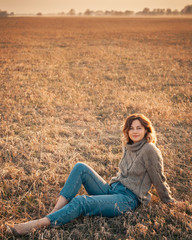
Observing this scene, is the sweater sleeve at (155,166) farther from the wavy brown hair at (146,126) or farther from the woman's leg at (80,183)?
the woman's leg at (80,183)

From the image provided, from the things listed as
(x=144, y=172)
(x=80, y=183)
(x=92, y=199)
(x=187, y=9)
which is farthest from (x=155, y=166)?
(x=187, y=9)

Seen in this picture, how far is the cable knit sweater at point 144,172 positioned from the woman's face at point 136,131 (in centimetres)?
6

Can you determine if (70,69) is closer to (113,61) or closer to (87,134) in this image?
(113,61)

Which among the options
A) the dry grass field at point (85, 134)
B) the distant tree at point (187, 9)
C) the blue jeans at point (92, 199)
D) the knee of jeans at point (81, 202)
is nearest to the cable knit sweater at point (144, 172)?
the blue jeans at point (92, 199)

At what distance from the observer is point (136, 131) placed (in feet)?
9.27

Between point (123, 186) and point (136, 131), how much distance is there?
0.71 m

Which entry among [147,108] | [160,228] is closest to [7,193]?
[160,228]

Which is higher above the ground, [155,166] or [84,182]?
[155,166]

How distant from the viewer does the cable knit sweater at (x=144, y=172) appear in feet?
8.70

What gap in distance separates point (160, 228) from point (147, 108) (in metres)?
4.04

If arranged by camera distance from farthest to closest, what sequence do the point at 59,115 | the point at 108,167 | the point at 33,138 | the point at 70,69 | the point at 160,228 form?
the point at 70,69 < the point at 59,115 < the point at 33,138 < the point at 108,167 < the point at 160,228

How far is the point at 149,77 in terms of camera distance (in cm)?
1020

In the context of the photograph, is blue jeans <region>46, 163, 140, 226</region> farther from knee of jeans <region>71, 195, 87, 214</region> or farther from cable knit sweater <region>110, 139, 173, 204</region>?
cable knit sweater <region>110, 139, 173, 204</region>

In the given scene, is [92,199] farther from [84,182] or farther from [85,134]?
[85,134]
